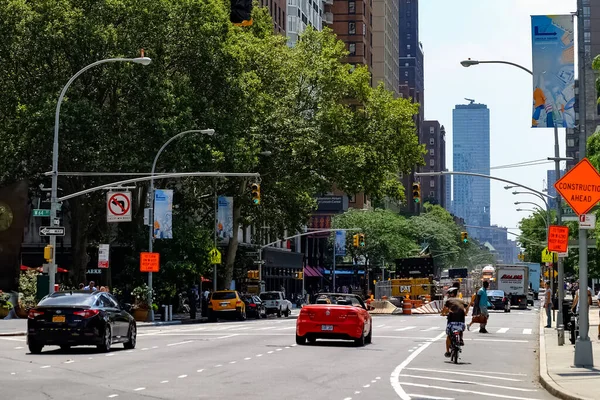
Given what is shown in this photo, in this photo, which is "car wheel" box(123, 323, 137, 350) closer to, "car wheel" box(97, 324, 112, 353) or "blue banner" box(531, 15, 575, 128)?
"car wheel" box(97, 324, 112, 353)

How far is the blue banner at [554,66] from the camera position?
2803 cm

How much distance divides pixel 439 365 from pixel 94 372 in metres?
8.04

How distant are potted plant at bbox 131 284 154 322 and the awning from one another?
6596 cm

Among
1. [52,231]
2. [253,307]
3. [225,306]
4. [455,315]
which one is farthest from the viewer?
[253,307]

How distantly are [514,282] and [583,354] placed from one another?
224ft

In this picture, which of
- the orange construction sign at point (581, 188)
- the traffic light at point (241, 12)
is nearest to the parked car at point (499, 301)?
the orange construction sign at point (581, 188)

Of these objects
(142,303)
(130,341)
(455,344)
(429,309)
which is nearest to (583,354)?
(455,344)

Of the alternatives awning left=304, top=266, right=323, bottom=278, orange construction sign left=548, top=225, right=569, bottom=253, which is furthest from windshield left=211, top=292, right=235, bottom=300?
awning left=304, top=266, right=323, bottom=278

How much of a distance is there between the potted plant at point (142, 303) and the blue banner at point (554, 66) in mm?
30439

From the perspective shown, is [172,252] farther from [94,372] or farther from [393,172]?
[94,372]

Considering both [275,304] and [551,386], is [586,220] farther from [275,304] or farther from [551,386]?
[275,304]

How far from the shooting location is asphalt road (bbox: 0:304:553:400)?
702 inches

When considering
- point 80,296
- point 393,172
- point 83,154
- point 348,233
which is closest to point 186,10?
point 83,154

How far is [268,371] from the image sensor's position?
22188 mm
